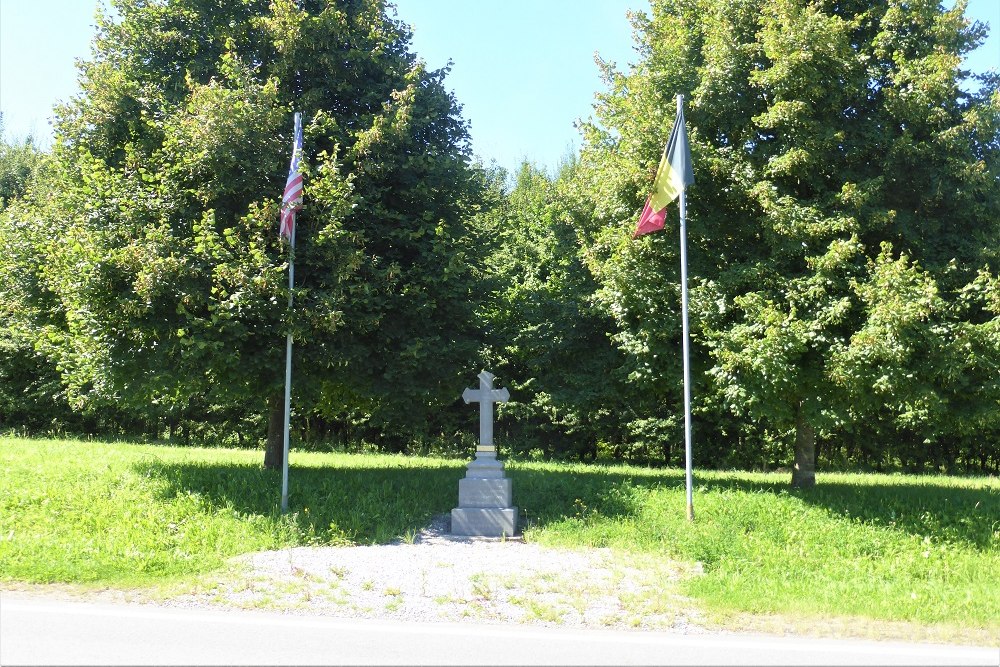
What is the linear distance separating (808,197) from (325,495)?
31.5 ft

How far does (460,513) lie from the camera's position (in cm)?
1066

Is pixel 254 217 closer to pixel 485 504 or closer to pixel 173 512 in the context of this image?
pixel 173 512

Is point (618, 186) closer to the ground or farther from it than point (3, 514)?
farther from it

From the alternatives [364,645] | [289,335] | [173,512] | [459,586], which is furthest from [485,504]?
[364,645]

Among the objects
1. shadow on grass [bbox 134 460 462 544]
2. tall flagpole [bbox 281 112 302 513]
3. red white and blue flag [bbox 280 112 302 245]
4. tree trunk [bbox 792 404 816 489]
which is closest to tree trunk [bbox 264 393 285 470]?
shadow on grass [bbox 134 460 462 544]

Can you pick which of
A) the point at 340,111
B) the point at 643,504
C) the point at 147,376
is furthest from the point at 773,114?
the point at 147,376

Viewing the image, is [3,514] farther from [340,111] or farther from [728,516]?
[728,516]

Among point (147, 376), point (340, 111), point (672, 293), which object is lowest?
point (147, 376)

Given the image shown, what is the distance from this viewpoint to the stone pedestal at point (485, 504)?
416 inches

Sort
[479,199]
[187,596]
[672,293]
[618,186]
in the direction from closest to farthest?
[187,596], [672,293], [618,186], [479,199]

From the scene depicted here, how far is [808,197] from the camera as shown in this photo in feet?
40.2

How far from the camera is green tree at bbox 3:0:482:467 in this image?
11031mm

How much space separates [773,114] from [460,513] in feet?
26.2

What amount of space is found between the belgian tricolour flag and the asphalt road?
22.5 ft
